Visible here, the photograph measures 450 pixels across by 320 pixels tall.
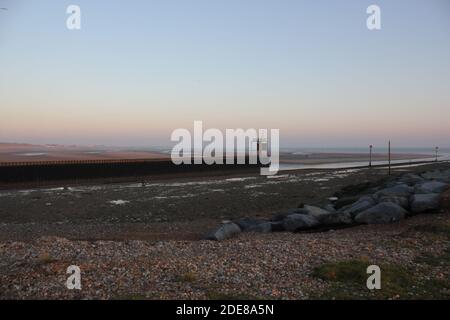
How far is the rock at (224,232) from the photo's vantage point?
1240cm

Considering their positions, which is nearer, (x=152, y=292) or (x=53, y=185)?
(x=152, y=292)

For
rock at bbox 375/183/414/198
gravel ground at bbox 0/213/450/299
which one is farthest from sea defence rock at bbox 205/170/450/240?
gravel ground at bbox 0/213/450/299

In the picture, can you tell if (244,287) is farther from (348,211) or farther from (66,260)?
(348,211)

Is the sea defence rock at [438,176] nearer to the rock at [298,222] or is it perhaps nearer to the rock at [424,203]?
the rock at [424,203]

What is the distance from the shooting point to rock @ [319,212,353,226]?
48.0 ft

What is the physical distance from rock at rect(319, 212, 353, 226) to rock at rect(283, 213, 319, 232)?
380mm

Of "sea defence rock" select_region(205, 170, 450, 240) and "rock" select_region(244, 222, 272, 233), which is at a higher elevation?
"sea defence rock" select_region(205, 170, 450, 240)

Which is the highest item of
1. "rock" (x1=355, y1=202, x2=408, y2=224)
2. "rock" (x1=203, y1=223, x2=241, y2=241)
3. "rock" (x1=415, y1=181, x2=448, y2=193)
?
"rock" (x1=415, y1=181, x2=448, y2=193)

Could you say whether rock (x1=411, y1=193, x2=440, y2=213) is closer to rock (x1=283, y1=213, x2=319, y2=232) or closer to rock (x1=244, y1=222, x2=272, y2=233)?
rock (x1=283, y1=213, x2=319, y2=232)

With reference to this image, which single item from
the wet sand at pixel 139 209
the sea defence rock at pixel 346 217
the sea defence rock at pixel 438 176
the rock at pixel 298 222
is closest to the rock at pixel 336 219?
the sea defence rock at pixel 346 217

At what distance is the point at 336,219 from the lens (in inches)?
585

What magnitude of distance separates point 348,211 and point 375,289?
29.8ft
